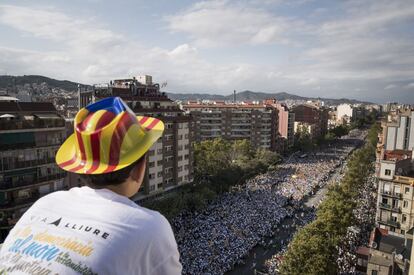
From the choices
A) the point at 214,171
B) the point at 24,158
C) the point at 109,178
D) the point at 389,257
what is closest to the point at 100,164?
the point at 109,178

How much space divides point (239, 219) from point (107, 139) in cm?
3352

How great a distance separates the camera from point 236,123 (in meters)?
75.4

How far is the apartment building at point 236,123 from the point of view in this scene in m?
74.1

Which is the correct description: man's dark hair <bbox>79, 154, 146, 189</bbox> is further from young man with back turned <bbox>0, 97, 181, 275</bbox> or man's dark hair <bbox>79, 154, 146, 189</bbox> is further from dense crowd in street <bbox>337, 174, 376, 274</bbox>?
dense crowd in street <bbox>337, 174, 376, 274</bbox>

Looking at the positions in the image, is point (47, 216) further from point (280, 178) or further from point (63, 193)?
point (280, 178)

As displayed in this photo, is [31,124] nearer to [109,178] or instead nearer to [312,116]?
[109,178]

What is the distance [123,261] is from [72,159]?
100cm

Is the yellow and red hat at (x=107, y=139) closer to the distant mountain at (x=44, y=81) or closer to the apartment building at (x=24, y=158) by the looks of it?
the apartment building at (x=24, y=158)

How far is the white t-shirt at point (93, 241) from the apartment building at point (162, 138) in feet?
107

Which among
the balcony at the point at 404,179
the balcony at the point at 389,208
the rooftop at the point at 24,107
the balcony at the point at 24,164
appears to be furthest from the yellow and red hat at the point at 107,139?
the balcony at the point at 389,208

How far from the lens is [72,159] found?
255cm

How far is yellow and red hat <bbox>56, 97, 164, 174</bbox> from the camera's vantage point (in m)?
2.30

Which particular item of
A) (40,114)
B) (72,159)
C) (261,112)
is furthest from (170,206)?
(261,112)

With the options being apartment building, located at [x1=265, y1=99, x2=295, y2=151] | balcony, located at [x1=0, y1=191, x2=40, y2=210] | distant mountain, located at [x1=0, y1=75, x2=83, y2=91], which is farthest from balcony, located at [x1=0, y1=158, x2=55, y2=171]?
distant mountain, located at [x1=0, y1=75, x2=83, y2=91]
